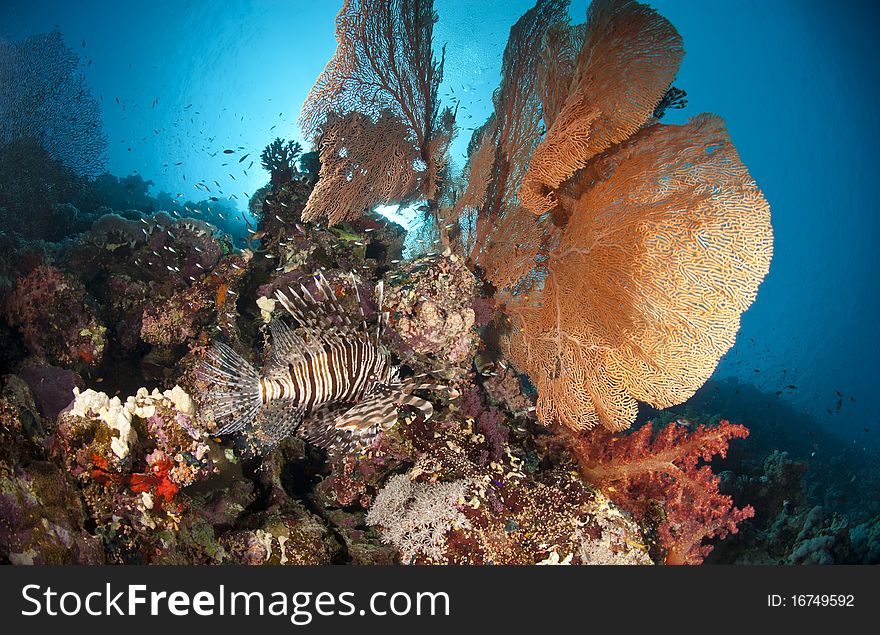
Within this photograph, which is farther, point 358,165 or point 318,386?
point 358,165

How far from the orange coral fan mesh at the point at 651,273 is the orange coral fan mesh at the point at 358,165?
206 centimetres

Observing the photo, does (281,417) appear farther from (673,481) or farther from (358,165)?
(673,481)

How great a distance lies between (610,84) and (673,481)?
3714 mm

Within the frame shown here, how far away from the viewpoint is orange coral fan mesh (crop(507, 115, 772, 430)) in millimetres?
3291

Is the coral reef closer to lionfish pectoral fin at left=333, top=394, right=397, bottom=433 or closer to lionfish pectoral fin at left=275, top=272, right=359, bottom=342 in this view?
lionfish pectoral fin at left=275, top=272, right=359, bottom=342

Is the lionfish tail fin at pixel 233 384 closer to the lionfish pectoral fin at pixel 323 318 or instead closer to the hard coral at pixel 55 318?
the lionfish pectoral fin at pixel 323 318

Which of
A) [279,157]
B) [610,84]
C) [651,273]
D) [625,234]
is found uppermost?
[279,157]

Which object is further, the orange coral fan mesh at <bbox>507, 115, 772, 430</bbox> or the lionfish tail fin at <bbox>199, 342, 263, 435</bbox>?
the orange coral fan mesh at <bbox>507, 115, 772, 430</bbox>

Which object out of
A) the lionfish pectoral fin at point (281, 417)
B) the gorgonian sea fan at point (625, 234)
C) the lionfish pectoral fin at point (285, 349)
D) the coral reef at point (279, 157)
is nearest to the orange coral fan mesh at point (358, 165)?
the gorgonian sea fan at point (625, 234)

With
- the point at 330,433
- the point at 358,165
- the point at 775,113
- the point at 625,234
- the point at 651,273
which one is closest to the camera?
the point at 330,433

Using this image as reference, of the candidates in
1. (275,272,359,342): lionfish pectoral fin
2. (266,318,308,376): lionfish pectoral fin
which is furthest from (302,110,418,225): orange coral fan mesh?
(266,318,308,376): lionfish pectoral fin

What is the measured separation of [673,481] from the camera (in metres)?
3.88

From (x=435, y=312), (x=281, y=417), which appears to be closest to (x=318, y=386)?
(x=281, y=417)

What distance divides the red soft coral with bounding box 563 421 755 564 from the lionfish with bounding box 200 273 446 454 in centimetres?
212
